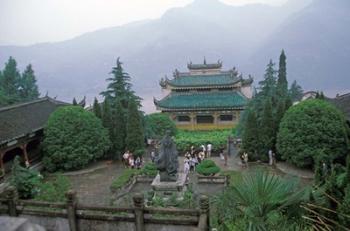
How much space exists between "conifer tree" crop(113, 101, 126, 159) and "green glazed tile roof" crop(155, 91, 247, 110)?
14547 millimetres

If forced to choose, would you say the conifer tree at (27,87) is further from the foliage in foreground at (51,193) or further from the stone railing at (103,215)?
the stone railing at (103,215)

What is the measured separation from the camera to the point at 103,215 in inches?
414

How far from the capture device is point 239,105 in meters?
39.5

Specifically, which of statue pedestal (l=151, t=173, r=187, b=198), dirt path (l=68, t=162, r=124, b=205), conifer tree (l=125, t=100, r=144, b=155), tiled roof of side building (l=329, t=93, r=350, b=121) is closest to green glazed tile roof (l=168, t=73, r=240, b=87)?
tiled roof of side building (l=329, t=93, r=350, b=121)

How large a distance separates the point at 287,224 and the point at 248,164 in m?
17.7

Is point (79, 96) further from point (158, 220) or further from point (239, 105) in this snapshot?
point (158, 220)

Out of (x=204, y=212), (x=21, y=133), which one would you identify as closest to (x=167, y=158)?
(x=204, y=212)

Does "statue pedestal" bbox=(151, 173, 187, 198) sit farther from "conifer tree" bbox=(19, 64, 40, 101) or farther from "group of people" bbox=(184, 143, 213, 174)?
"conifer tree" bbox=(19, 64, 40, 101)

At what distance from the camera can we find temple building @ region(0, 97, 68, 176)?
2046 centimetres

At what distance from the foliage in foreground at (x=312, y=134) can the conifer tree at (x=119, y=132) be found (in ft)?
35.3

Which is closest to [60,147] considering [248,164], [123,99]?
[123,99]

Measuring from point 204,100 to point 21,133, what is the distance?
A: 2340cm

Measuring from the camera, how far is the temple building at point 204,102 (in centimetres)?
4003

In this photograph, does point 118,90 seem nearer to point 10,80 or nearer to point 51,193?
point 10,80
